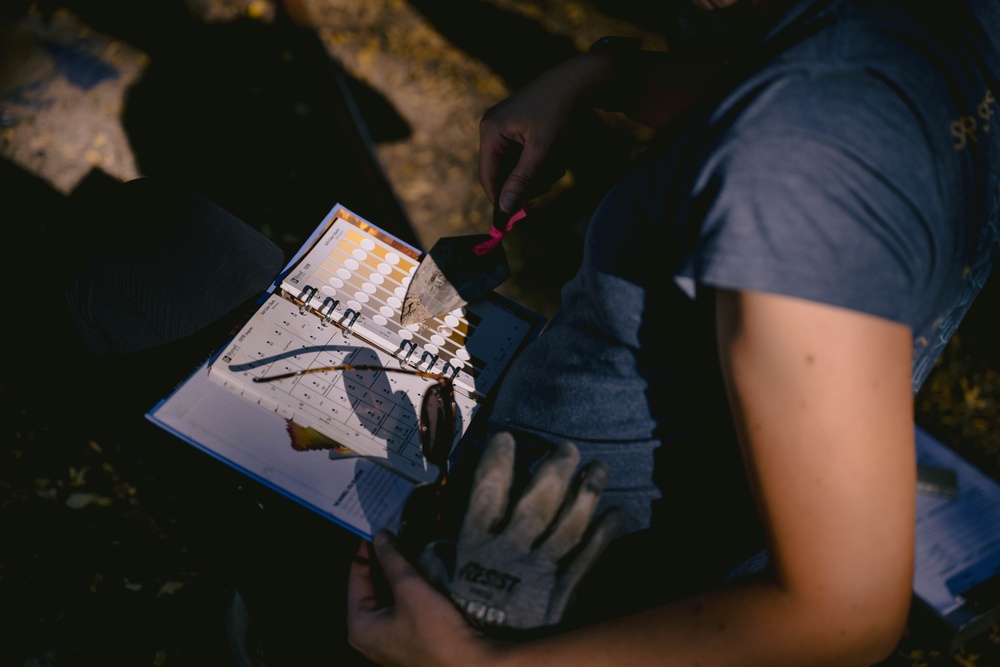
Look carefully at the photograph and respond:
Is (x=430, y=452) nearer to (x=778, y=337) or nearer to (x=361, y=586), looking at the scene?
(x=361, y=586)

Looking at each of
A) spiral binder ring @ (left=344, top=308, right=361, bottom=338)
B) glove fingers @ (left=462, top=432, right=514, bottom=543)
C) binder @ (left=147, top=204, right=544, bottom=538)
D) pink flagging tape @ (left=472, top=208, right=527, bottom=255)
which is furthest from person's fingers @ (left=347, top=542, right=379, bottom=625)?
pink flagging tape @ (left=472, top=208, right=527, bottom=255)

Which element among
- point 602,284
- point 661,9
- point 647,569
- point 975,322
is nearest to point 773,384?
point 602,284

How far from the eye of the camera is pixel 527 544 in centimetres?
109

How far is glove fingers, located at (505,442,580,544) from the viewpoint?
1.10 m

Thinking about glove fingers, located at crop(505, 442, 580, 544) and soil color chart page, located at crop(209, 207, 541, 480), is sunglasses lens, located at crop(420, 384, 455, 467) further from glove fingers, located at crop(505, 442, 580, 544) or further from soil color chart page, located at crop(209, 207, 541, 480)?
glove fingers, located at crop(505, 442, 580, 544)

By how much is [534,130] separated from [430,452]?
0.88 metres

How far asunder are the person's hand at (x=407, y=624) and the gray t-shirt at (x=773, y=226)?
16.3 inches

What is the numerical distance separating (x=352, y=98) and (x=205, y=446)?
316cm

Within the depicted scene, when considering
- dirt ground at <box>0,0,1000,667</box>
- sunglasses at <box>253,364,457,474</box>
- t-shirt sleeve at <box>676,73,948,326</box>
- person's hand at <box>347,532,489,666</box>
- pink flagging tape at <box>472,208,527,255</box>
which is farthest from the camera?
dirt ground at <box>0,0,1000,667</box>

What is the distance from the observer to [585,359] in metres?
1.21

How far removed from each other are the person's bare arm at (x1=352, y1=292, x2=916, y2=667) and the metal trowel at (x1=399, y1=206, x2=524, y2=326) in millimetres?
850

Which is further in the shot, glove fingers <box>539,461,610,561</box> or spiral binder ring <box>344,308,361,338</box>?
spiral binder ring <box>344,308,361,338</box>

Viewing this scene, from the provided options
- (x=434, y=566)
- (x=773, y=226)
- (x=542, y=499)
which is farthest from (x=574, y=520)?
(x=773, y=226)

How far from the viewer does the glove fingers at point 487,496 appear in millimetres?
1100
